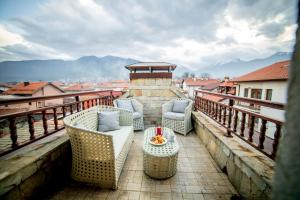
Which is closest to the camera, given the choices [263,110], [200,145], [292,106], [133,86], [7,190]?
[292,106]

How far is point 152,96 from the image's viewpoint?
5.21 meters

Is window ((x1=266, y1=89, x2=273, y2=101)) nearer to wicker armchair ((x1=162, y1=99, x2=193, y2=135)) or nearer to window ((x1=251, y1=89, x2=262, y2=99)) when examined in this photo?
window ((x1=251, y1=89, x2=262, y2=99))

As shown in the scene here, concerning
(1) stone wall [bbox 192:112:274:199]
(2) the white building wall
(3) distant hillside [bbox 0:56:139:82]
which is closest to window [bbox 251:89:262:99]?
(2) the white building wall

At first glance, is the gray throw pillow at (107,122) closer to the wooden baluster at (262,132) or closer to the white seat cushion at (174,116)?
the white seat cushion at (174,116)

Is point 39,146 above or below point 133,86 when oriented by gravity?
below

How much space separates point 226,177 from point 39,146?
112 inches

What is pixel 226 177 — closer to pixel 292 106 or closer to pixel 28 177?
pixel 292 106

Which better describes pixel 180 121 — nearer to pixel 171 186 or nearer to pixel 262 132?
pixel 171 186

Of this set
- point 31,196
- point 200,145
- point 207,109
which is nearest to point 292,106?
point 31,196

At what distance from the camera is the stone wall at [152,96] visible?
5.10 m

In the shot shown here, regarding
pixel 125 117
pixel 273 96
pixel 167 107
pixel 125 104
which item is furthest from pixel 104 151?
pixel 273 96

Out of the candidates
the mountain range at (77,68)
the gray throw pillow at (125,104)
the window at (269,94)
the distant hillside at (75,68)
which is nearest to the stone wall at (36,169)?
the gray throw pillow at (125,104)

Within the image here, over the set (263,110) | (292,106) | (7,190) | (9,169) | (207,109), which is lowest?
(263,110)

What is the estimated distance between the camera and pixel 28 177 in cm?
148
